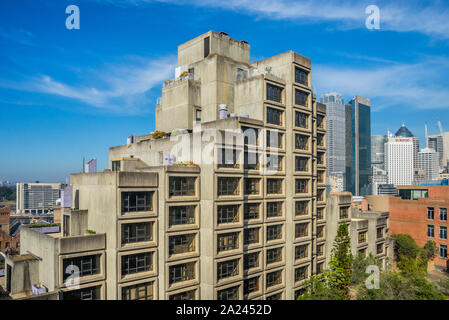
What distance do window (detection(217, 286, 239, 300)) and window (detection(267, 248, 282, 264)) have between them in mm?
7401

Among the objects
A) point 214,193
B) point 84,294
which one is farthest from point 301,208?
point 84,294

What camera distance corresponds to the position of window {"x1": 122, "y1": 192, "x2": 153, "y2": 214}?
1331 inches

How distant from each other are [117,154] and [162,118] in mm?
9947

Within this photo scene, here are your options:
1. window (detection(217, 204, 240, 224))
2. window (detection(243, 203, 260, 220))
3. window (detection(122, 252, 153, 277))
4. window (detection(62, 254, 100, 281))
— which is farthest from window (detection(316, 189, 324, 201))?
window (detection(62, 254, 100, 281))

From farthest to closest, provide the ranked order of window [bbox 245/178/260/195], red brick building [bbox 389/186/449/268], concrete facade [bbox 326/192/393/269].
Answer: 1. red brick building [bbox 389/186/449/268]
2. concrete facade [bbox 326/192/393/269]
3. window [bbox 245/178/260/195]

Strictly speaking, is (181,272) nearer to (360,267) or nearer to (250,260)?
(250,260)

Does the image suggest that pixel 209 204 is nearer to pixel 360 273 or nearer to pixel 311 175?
pixel 311 175

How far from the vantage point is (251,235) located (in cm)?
4294

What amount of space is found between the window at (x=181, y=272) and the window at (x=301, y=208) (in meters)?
18.5

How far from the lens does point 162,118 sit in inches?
2020

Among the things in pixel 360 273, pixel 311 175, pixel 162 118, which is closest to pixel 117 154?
pixel 162 118

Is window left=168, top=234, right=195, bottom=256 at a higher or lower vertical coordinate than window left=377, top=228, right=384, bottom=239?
higher

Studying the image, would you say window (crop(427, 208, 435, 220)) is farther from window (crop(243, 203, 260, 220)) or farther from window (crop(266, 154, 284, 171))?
window (crop(243, 203, 260, 220))

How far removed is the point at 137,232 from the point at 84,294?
7.85 m
